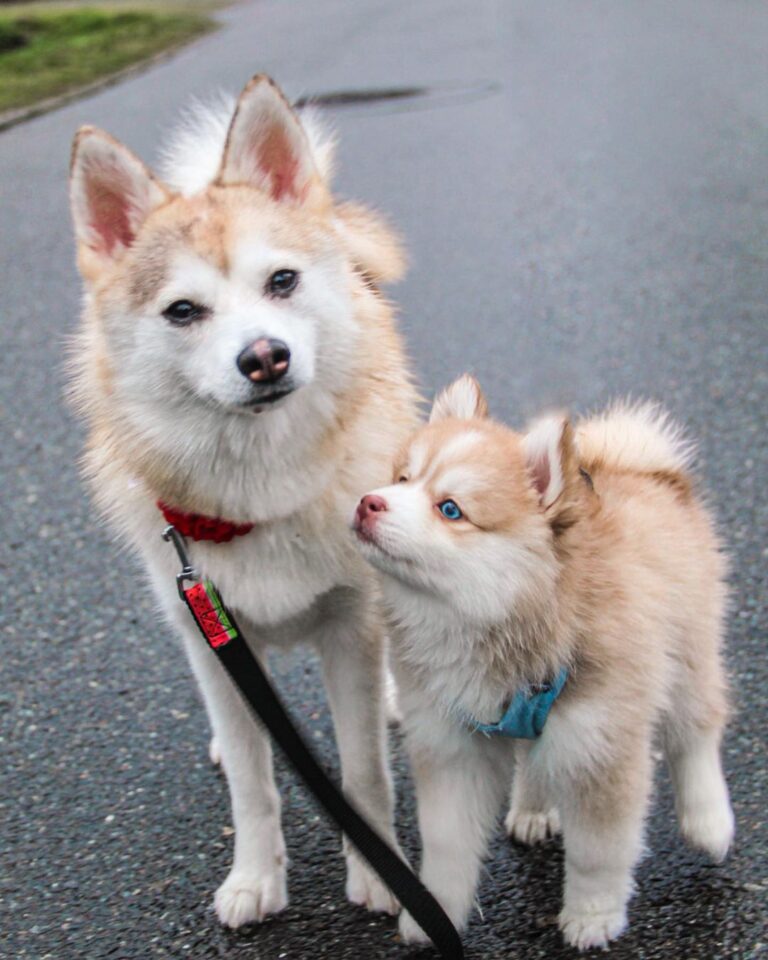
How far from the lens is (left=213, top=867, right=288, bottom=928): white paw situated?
2.74m

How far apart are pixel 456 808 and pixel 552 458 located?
746 millimetres

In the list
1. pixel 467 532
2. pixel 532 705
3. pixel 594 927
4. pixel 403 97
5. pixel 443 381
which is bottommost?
pixel 403 97

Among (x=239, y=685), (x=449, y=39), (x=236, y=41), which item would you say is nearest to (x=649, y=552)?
(x=239, y=685)

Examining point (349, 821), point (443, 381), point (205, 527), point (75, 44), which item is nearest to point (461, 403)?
point (205, 527)

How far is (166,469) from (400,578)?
598 millimetres

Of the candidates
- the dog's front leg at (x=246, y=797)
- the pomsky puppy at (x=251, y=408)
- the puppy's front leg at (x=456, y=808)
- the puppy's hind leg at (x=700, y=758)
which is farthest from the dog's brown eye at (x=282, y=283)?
the puppy's hind leg at (x=700, y=758)

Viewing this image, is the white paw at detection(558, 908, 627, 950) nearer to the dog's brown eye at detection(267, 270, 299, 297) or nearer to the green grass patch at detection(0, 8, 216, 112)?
the dog's brown eye at detection(267, 270, 299, 297)

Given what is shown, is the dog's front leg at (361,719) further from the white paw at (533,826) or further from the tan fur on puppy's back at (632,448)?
the tan fur on puppy's back at (632,448)

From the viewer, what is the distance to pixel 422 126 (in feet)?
33.6

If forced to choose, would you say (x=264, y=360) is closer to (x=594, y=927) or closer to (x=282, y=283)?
(x=282, y=283)

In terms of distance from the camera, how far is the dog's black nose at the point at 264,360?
7.66ft

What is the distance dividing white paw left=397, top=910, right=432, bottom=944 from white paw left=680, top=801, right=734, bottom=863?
0.61 meters

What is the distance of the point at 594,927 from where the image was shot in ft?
8.34

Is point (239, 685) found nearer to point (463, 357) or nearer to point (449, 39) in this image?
point (463, 357)
